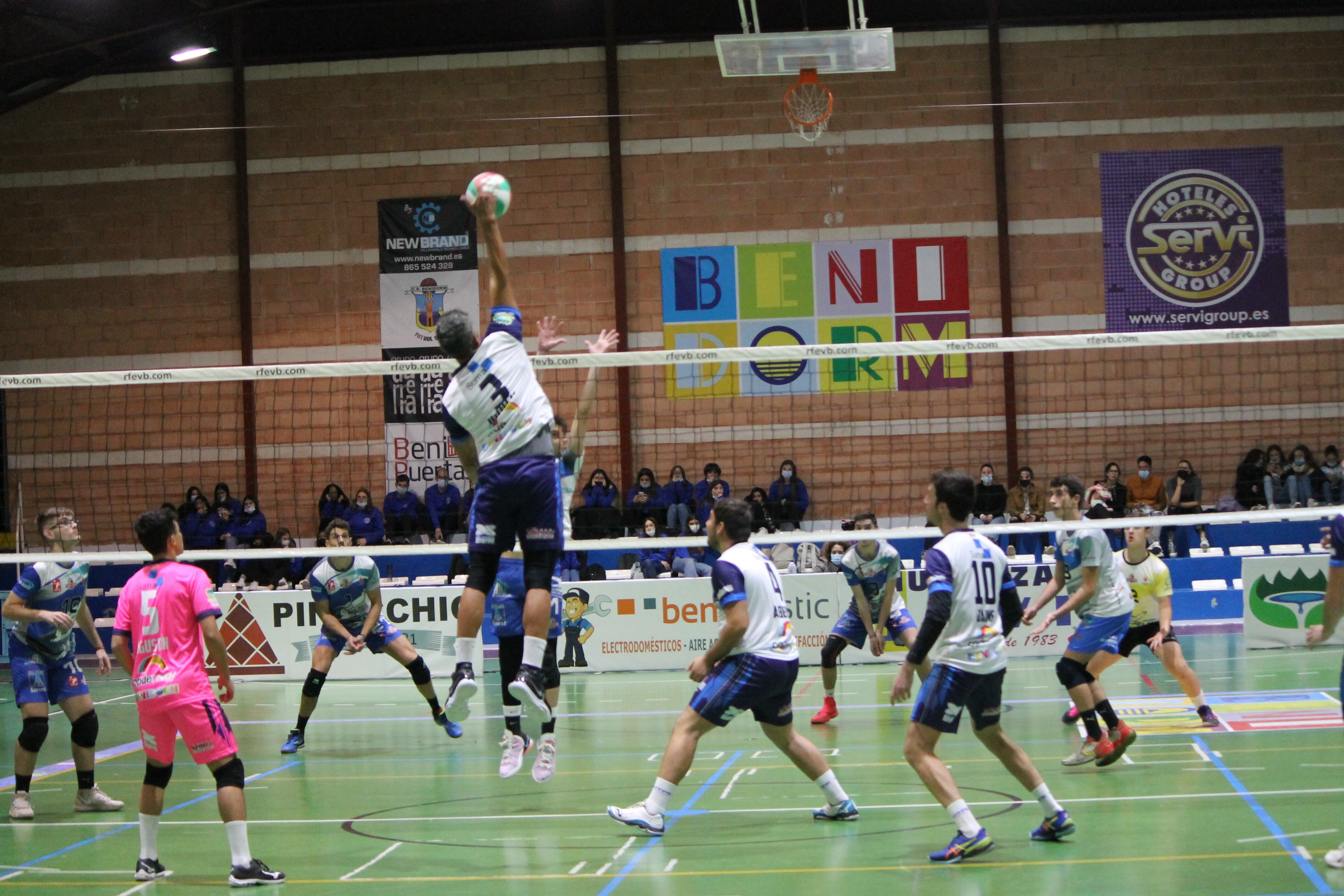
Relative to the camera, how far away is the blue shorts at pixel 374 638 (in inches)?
434

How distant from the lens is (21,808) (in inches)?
339

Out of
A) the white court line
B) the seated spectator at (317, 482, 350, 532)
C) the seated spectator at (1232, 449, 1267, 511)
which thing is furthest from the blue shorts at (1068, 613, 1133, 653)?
the seated spectator at (317, 482, 350, 532)

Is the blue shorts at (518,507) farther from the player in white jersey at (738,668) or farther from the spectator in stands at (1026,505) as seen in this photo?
the spectator in stands at (1026,505)

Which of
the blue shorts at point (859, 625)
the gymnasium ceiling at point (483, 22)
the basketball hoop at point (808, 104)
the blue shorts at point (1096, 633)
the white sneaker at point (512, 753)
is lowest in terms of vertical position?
the white sneaker at point (512, 753)

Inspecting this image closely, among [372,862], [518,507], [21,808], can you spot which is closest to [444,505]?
[21,808]

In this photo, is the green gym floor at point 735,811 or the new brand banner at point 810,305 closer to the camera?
the green gym floor at point 735,811

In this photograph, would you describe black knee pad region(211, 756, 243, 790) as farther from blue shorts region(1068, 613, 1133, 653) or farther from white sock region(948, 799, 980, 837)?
blue shorts region(1068, 613, 1133, 653)

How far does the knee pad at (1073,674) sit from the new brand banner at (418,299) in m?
13.3

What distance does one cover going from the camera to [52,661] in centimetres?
880

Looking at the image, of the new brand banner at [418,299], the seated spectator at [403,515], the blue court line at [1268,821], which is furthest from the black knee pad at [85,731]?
the new brand banner at [418,299]

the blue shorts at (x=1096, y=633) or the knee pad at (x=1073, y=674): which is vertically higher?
the blue shorts at (x=1096, y=633)

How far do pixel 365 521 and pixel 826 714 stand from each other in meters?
9.89

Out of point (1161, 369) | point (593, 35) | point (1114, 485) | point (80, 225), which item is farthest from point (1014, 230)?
point (80, 225)

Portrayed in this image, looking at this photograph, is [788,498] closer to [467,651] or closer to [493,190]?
[467,651]
